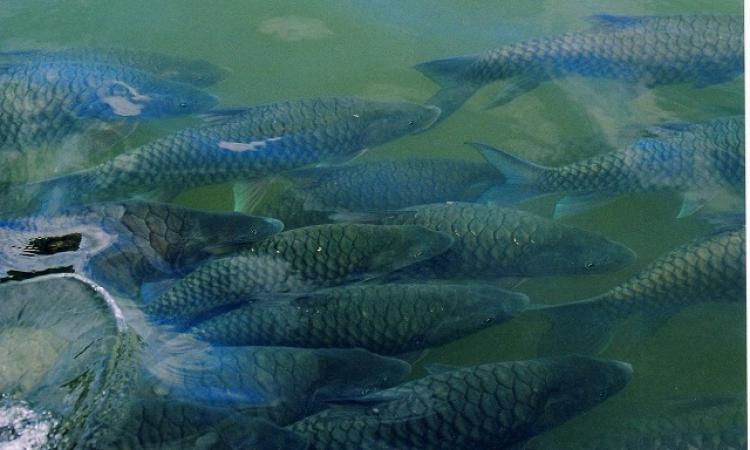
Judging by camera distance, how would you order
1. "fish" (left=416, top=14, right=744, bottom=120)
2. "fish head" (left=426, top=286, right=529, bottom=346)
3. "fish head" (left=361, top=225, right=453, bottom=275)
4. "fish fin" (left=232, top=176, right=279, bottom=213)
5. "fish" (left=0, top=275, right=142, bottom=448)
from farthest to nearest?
"fish" (left=416, top=14, right=744, bottom=120)
"fish fin" (left=232, top=176, right=279, bottom=213)
"fish head" (left=361, top=225, right=453, bottom=275)
"fish head" (left=426, top=286, right=529, bottom=346)
"fish" (left=0, top=275, right=142, bottom=448)

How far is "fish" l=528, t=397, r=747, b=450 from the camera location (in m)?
2.04

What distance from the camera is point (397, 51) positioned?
374 centimetres

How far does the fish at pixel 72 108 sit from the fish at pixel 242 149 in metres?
0.20

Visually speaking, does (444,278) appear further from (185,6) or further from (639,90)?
(185,6)

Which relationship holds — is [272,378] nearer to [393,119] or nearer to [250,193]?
[250,193]

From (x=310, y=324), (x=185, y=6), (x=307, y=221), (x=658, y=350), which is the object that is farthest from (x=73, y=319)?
(x=185, y=6)

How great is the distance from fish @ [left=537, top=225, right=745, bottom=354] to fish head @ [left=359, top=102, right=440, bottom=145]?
968 millimetres

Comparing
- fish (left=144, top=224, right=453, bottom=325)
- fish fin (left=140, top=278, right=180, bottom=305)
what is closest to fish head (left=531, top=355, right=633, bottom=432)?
fish (left=144, top=224, right=453, bottom=325)

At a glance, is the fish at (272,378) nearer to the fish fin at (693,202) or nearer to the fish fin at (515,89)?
the fish fin at (693,202)

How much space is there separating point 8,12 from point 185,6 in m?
0.80

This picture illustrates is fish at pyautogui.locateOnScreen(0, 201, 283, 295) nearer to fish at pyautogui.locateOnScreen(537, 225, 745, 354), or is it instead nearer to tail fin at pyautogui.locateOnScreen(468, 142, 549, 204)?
tail fin at pyautogui.locateOnScreen(468, 142, 549, 204)

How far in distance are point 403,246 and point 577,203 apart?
644mm

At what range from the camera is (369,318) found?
7.59 ft

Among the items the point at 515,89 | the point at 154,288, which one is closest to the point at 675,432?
the point at 154,288
